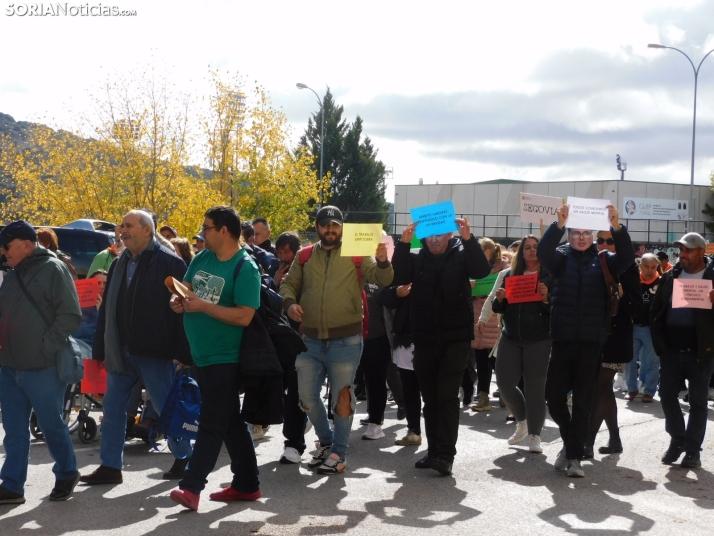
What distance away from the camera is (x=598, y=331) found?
24.8ft

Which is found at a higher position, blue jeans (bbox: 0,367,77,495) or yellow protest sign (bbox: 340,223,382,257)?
yellow protest sign (bbox: 340,223,382,257)

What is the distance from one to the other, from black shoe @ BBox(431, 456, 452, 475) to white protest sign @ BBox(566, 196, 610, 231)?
2.06 metres

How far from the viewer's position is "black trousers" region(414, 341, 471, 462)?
7.56m

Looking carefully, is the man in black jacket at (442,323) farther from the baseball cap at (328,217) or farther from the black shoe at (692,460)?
the black shoe at (692,460)

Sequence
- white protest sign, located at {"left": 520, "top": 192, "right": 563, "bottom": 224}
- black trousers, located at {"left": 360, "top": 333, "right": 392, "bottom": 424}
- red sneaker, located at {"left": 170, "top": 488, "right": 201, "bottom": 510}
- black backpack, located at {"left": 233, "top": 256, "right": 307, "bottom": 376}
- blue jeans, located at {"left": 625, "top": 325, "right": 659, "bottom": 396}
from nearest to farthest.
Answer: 1. red sneaker, located at {"left": 170, "top": 488, "right": 201, "bottom": 510}
2. black backpack, located at {"left": 233, "top": 256, "right": 307, "bottom": 376}
3. white protest sign, located at {"left": 520, "top": 192, "right": 563, "bottom": 224}
4. black trousers, located at {"left": 360, "top": 333, "right": 392, "bottom": 424}
5. blue jeans, located at {"left": 625, "top": 325, "right": 659, "bottom": 396}

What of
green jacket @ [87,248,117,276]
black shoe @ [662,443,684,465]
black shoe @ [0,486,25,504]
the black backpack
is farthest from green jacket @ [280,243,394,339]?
green jacket @ [87,248,117,276]

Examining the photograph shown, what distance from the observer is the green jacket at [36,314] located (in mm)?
6371

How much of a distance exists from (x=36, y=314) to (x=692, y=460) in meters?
5.34

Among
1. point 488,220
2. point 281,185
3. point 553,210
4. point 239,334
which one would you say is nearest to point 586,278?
point 553,210

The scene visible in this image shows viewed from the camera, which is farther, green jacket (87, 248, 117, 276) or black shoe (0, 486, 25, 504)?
green jacket (87, 248, 117, 276)

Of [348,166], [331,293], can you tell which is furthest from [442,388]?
[348,166]

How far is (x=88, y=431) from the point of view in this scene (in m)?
8.96

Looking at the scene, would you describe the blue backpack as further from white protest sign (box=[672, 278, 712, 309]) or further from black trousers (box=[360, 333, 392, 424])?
white protest sign (box=[672, 278, 712, 309])

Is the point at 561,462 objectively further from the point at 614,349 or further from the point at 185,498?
the point at 185,498
